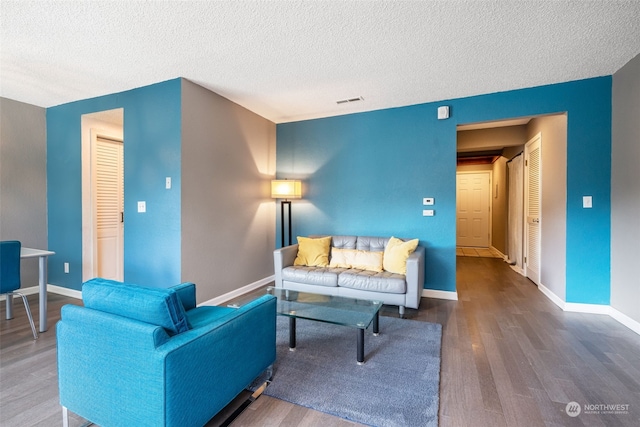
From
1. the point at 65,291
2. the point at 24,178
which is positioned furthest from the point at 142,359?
the point at 24,178

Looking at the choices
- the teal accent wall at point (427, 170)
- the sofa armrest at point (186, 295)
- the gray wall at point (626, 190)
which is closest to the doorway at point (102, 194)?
the teal accent wall at point (427, 170)

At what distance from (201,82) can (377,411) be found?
3425 millimetres

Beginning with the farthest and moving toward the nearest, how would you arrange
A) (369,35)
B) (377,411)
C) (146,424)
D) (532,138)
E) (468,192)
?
(468,192)
(532,138)
(369,35)
(377,411)
(146,424)

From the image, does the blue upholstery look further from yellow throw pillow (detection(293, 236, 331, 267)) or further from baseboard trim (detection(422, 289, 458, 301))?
baseboard trim (detection(422, 289, 458, 301))

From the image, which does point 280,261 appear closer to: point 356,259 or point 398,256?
point 356,259

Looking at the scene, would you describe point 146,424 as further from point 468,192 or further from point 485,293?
point 468,192

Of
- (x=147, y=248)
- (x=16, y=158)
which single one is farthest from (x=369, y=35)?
(x=16, y=158)

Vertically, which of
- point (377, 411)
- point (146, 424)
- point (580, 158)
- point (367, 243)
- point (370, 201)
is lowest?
point (377, 411)

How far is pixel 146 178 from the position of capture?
10.6ft

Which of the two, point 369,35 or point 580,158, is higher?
point 369,35

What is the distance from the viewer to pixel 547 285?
3795 mm

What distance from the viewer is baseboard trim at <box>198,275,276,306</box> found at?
11.4 ft

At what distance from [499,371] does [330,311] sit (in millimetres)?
1274

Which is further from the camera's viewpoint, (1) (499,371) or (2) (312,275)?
(2) (312,275)
